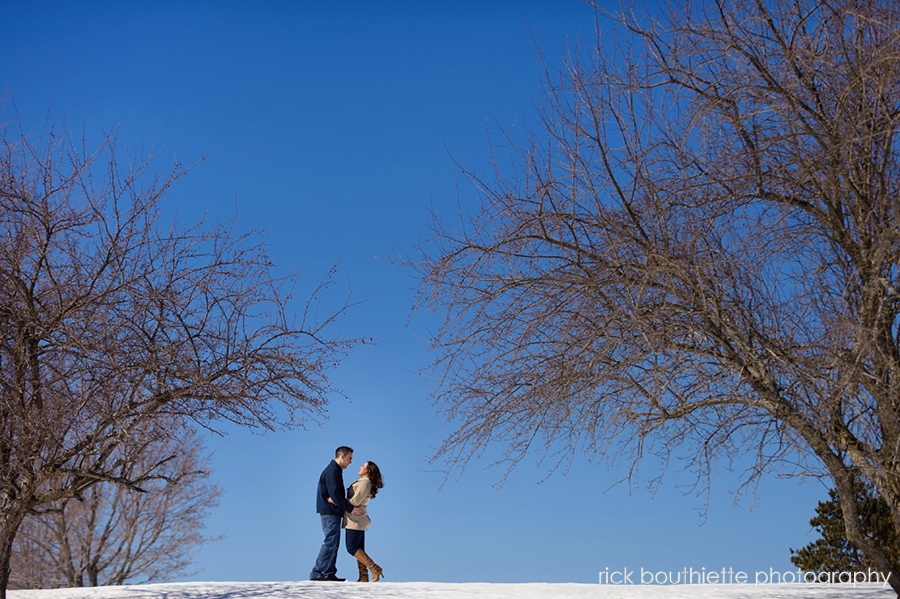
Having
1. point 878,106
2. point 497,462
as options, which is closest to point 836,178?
point 878,106

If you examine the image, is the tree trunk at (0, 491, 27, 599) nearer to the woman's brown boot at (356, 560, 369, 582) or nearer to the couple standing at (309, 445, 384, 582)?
the couple standing at (309, 445, 384, 582)

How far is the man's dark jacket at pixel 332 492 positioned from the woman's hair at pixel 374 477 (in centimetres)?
46

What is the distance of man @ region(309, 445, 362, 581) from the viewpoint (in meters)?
10.2

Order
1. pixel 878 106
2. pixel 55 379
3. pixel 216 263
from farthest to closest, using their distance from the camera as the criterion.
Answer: pixel 216 263 → pixel 55 379 → pixel 878 106

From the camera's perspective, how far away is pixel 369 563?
10.6m

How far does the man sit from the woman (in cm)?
19

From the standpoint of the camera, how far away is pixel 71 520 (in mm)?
15992

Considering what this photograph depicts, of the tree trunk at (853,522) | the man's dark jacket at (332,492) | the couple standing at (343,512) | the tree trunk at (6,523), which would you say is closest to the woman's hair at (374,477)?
the couple standing at (343,512)

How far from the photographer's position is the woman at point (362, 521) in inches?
414

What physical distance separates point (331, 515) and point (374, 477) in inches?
31.7

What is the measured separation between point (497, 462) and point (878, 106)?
4452 mm

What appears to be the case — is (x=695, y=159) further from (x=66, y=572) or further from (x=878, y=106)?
(x=66, y=572)

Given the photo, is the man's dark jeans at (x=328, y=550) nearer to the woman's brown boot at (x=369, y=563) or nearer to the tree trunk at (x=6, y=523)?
the woman's brown boot at (x=369, y=563)

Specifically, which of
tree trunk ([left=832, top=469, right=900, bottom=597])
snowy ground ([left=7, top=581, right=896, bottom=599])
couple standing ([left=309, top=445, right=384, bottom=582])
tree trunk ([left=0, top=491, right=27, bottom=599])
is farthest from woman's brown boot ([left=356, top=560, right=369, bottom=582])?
tree trunk ([left=832, top=469, right=900, bottom=597])
